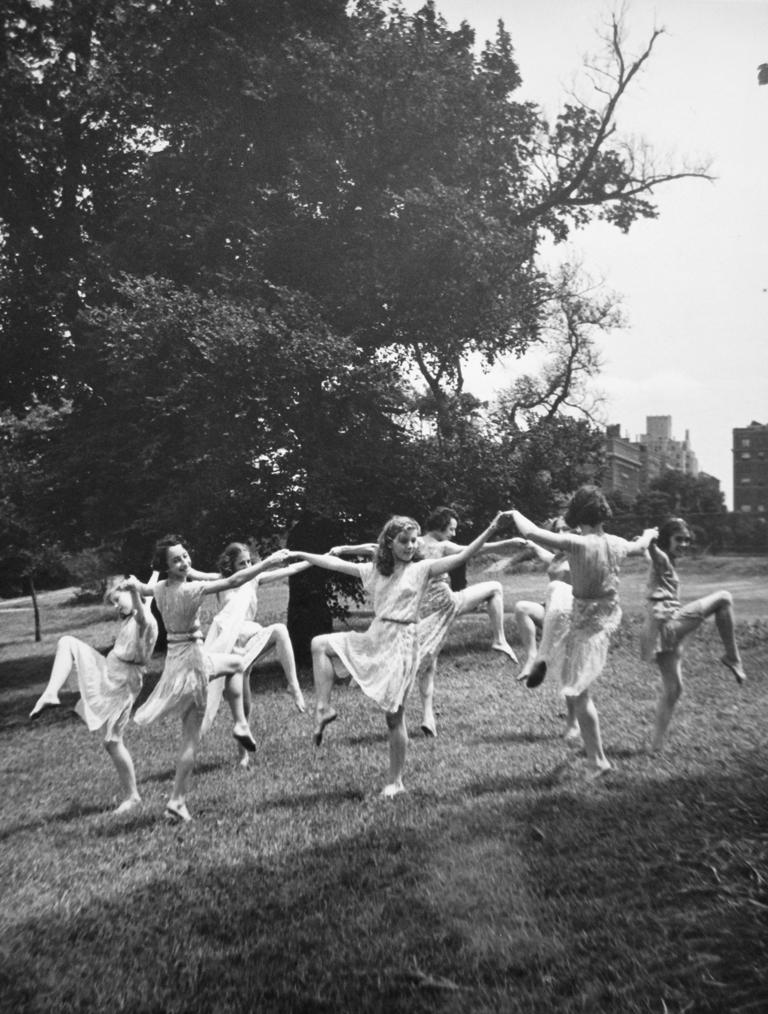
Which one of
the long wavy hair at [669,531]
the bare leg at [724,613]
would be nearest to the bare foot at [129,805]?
the long wavy hair at [669,531]

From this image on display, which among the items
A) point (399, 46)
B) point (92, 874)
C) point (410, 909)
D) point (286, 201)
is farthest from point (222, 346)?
point (410, 909)

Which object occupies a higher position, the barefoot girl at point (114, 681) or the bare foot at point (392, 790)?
the barefoot girl at point (114, 681)

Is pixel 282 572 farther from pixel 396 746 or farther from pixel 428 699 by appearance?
pixel 428 699

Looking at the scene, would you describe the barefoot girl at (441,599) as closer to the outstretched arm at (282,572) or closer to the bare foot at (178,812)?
the outstretched arm at (282,572)

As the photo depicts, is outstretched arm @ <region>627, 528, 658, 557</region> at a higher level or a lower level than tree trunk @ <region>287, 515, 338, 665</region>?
higher

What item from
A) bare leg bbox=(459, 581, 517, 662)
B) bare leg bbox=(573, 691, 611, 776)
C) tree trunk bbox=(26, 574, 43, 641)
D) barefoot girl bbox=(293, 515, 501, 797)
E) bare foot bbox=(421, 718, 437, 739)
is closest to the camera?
bare leg bbox=(573, 691, 611, 776)

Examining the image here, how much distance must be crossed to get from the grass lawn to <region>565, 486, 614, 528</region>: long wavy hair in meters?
2.20

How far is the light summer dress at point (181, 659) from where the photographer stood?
8.84m

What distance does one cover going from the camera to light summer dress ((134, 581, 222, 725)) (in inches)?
348

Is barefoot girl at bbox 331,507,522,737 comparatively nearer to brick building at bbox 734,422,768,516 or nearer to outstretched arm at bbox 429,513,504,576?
outstretched arm at bbox 429,513,504,576

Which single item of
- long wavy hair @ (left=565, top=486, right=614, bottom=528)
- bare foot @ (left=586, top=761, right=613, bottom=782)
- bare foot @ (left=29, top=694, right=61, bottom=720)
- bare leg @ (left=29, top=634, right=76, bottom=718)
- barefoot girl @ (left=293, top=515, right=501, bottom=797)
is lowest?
bare foot @ (left=586, top=761, right=613, bottom=782)

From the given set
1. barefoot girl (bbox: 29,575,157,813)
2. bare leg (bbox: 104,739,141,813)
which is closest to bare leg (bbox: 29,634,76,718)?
barefoot girl (bbox: 29,575,157,813)

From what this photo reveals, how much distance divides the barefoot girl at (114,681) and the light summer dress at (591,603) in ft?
12.8

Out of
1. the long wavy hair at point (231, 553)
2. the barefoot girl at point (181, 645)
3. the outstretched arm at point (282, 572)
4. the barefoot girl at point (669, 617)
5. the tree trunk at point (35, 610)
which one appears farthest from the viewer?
the tree trunk at point (35, 610)
